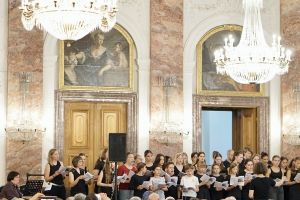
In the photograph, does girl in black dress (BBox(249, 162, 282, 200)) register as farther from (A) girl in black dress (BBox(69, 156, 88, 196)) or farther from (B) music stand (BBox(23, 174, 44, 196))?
(B) music stand (BBox(23, 174, 44, 196))

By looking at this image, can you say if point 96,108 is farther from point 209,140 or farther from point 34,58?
point 209,140

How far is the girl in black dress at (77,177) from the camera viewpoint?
14.1 m

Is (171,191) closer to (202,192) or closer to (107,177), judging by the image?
(202,192)

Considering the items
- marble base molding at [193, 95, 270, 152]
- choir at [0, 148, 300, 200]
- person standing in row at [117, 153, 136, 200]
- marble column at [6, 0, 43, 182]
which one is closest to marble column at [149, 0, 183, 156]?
marble base molding at [193, 95, 270, 152]

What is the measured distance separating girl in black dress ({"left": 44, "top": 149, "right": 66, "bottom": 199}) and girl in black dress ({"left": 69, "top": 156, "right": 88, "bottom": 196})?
0.85 feet

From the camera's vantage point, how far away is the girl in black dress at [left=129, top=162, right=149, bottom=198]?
13969 mm

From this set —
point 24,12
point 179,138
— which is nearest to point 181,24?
point 179,138

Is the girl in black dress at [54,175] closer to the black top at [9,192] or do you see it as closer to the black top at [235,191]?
the black top at [9,192]

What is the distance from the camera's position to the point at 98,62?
61.2 ft

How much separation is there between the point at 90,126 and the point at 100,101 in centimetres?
73

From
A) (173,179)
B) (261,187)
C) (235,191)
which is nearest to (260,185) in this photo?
(261,187)

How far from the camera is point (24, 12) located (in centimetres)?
1185

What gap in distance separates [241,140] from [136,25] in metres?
4.96

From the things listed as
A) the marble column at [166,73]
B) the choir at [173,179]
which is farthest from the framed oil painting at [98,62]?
the choir at [173,179]
